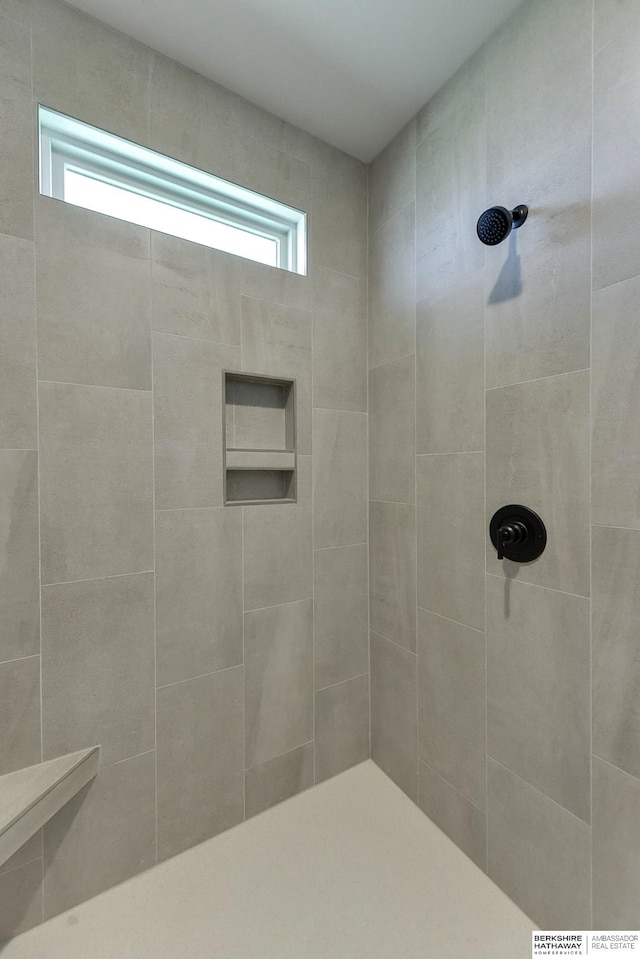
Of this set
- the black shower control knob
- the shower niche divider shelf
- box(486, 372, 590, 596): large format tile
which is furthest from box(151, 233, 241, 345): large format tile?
the black shower control knob

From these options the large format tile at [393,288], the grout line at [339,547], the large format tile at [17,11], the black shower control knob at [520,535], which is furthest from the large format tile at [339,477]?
the large format tile at [17,11]

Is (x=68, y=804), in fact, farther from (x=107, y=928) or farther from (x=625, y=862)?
(x=625, y=862)

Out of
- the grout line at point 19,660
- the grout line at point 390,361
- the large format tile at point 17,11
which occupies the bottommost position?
the grout line at point 19,660

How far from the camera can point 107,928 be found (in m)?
1.09

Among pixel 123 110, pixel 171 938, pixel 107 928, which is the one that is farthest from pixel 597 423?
pixel 107 928

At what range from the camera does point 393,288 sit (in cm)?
154

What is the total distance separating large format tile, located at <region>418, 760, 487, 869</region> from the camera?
1.23 meters

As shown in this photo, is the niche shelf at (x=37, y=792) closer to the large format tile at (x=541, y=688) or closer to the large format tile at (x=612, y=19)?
the large format tile at (x=541, y=688)

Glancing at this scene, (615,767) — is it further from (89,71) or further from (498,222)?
(89,71)

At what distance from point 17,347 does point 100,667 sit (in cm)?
88

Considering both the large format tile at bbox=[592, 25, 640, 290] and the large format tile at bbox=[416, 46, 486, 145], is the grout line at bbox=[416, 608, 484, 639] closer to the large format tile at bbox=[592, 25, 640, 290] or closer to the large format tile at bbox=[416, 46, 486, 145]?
the large format tile at bbox=[592, 25, 640, 290]

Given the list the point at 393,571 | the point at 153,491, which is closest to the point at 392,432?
the point at 393,571

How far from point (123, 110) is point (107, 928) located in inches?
87.3

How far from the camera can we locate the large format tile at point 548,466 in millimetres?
978
